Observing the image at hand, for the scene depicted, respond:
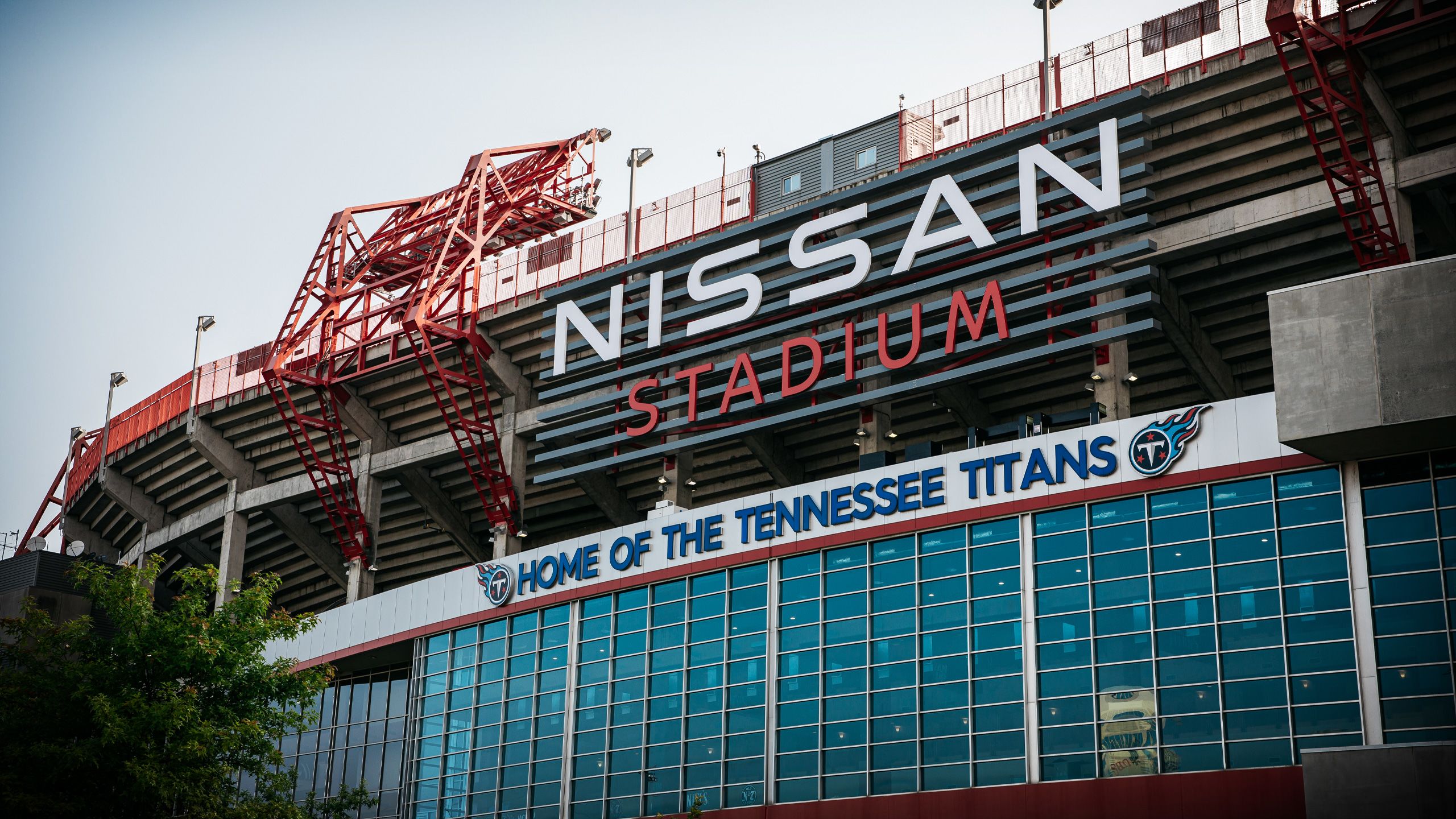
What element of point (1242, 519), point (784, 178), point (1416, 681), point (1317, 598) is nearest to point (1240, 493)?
Result: point (1242, 519)

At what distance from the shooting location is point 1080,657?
3988 cm

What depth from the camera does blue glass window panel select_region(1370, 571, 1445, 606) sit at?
35.9 m

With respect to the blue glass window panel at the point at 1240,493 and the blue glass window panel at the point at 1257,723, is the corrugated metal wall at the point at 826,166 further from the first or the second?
the blue glass window panel at the point at 1257,723

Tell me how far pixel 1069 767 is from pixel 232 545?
141ft

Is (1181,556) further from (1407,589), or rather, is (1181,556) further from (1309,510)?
(1407,589)

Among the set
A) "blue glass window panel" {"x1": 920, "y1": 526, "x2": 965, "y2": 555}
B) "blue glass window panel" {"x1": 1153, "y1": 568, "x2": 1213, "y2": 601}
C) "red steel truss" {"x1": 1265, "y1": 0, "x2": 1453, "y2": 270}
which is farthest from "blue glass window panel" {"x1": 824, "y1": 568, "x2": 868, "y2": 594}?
"red steel truss" {"x1": 1265, "y1": 0, "x2": 1453, "y2": 270}

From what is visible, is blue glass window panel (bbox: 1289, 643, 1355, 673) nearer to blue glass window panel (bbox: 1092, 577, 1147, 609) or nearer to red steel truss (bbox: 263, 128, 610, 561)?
blue glass window panel (bbox: 1092, 577, 1147, 609)

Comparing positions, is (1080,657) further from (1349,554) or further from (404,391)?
(404,391)

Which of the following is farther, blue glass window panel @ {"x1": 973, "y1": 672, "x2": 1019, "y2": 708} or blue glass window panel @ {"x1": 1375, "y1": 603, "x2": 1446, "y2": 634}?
blue glass window panel @ {"x1": 973, "y1": 672, "x2": 1019, "y2": 708}

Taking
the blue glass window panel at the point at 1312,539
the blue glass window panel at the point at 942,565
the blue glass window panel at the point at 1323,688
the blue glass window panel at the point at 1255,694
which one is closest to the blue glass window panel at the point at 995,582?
the blue glass window panel at the point at 942,565

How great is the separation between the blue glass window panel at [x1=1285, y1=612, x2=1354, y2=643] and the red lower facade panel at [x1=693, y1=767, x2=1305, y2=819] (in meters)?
3.15

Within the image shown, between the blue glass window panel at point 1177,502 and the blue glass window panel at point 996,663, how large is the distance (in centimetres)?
501

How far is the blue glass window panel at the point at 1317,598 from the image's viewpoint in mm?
37062

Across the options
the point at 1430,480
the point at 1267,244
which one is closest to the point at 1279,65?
the point at 1267,244
